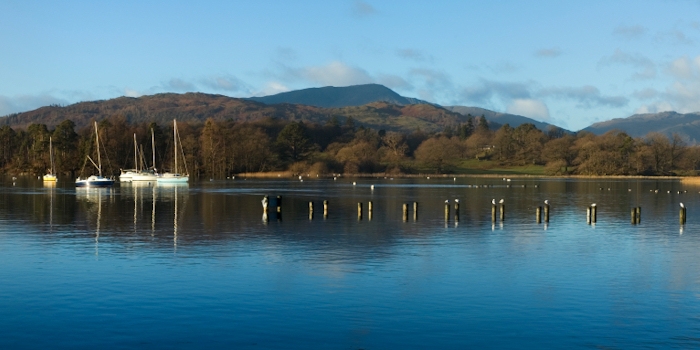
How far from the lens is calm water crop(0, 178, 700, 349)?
17828 mm

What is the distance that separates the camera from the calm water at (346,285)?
1783cm

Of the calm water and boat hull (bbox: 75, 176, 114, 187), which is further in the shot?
boat hull (bbox: 75, 176, 114, 187)

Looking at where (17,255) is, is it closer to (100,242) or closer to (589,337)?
(100,242)

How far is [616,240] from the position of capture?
124 ft

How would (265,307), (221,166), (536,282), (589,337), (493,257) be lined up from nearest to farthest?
(589,337) < (265,307) < (536,282) < (493,257) < (221,166)

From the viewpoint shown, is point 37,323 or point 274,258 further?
point 274,258

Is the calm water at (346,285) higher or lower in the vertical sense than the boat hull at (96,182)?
→ lower

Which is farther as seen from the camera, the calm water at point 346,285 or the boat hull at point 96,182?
the boat hull at point 96,182

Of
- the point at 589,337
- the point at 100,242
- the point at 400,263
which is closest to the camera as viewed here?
the point at 589,337

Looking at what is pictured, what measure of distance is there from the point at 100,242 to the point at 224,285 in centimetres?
1401

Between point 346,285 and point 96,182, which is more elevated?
point 96,182

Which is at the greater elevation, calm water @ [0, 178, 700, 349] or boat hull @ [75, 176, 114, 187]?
boat hull @ [75, 176, 114, 187]

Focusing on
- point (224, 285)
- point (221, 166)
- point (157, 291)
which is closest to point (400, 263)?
point (224, 285)

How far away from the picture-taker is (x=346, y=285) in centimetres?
2375
